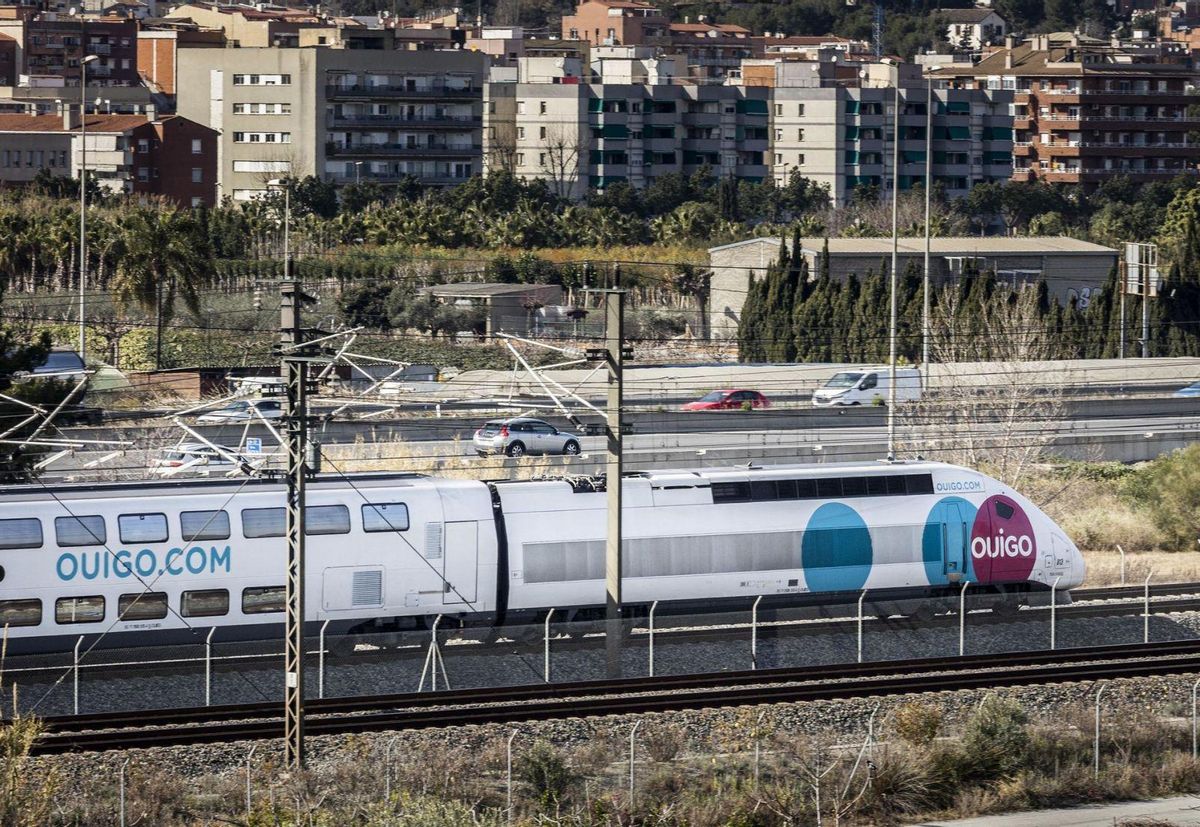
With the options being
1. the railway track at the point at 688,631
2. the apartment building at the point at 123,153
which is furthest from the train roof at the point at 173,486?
the apartment building at the point at 123,153

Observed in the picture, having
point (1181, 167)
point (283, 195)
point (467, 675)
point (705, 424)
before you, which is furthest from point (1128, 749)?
point (1181, 167)

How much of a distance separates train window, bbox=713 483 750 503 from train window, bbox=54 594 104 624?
329 inches

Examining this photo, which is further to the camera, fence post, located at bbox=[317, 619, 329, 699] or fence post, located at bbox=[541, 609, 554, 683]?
fence post, located at bbox=[541, 609, 554, 683]

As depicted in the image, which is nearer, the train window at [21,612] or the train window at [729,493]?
the train window at [21,612]

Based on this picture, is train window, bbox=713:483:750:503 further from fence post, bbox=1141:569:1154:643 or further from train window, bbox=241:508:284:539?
train window, bbox=241:508:284:539

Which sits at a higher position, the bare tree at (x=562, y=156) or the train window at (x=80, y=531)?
the bare tree at (x=562, y=156)

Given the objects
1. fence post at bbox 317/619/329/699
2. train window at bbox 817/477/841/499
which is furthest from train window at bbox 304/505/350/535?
train window at bbox 817/477/841/499

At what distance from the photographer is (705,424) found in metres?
49.4

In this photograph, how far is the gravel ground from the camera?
23125 mm

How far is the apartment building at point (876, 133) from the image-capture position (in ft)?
347

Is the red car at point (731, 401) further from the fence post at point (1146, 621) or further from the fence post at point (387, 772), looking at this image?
the fence post at point (387, 772)

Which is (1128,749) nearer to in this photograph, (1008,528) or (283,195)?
(1008,528)

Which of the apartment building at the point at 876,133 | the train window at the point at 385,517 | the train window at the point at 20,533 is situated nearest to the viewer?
the train window at the point at 20,533

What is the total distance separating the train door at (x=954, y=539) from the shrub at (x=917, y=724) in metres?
6.85
